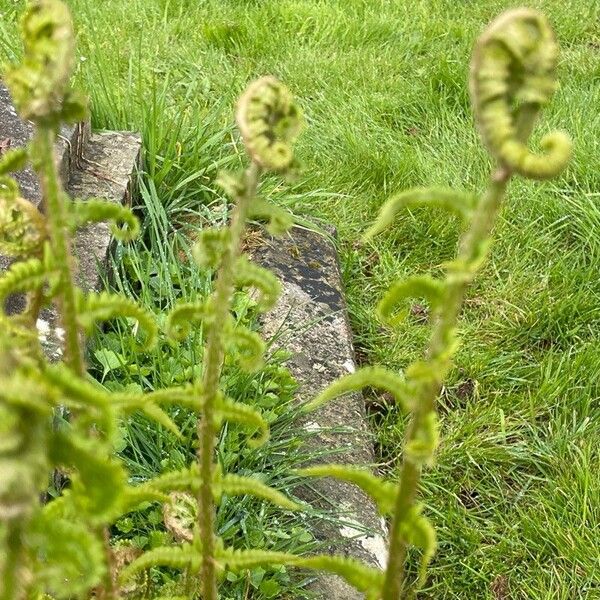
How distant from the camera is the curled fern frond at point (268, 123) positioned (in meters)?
0.71

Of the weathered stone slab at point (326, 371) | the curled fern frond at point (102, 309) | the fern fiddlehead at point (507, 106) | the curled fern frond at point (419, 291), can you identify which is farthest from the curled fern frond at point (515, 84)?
the weathered stone slab at point (326, 371)

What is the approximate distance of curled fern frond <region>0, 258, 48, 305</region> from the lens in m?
0.72

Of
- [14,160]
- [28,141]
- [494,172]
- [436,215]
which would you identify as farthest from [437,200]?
[436,215]

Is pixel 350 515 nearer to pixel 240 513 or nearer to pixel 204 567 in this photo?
pixel 240 513

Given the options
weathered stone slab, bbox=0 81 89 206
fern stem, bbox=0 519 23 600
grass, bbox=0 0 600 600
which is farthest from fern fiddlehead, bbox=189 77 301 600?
weathered stone slab, bbox=0 81 89 206

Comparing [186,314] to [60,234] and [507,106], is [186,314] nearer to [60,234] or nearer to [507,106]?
[60,234]

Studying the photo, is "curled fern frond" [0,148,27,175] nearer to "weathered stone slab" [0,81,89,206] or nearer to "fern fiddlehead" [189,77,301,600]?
"fern fiddlehead" [189,77,301,600]

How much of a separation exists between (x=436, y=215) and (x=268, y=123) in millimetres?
2291

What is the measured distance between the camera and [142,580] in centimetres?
128

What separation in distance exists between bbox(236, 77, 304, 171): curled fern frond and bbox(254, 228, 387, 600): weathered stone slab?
1142 millimetres

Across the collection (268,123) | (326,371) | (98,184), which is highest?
(268,123)

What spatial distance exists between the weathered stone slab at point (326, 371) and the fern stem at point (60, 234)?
1.05 meters

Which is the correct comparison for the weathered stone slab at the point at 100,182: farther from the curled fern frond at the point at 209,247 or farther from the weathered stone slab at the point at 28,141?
the curled fern frond at the point at 209,247

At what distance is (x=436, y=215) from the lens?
2951mm
